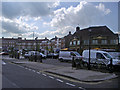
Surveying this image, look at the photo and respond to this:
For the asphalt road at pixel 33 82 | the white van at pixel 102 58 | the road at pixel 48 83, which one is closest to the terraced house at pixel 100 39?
the white van at pixel 102 58

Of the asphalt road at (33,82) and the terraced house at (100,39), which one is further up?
the terraced house at (100,39)

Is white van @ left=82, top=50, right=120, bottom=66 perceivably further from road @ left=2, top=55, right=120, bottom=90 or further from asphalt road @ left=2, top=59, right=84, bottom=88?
asphalt road @ left=2, top=59, right=84, bottom=88

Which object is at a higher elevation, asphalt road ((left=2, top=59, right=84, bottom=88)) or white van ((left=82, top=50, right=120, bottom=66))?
white van ((left=82, top=50, right=120, bottom=66))

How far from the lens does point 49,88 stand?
25.2 feet

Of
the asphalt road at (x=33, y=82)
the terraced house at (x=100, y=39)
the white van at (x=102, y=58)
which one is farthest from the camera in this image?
the terraced house at (x=100, y=39)

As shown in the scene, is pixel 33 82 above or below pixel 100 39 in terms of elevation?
below

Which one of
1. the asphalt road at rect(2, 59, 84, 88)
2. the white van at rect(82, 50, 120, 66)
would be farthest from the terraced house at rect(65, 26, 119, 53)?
the asphalt road at rect(2, 59, 84, 88)

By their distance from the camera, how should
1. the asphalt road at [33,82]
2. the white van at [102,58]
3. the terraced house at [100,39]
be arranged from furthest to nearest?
the terraced house at [100,39] < the white van at [102,58] < the asphalt road at [33,82]

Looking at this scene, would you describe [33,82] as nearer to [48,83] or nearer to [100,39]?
[48,83]

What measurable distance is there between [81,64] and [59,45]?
87.9 metres

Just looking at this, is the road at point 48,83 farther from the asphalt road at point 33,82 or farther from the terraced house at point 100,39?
the terraced house at point 100,39

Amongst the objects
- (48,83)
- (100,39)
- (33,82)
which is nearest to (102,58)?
(48,83)

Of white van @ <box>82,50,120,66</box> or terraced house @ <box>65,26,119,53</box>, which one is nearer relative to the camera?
white van @ <box>82,50,120,66</box>

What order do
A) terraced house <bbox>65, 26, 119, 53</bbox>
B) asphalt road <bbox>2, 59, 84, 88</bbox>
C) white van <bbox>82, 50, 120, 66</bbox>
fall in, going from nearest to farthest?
asphalt road <bbox>2, 59, 84, 88</bbox>
white van <bbox>82, 50, 120, 66</bbox>
terraced house <bbox>65, 26, 119, 53</bbox>
